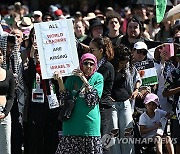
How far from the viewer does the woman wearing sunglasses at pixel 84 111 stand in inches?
317

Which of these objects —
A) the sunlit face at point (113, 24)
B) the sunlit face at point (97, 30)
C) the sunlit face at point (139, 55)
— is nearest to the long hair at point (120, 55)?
the sunlit face at point (139, 55)

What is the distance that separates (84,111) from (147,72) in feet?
6.34

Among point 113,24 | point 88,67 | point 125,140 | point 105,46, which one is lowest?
point 125,140

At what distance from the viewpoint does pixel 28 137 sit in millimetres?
9398

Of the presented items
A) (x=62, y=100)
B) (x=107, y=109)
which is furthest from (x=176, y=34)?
(x=62, y=100)

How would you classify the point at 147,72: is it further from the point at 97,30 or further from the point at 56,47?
the point at 56,47

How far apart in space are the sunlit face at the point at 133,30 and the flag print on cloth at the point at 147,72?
86cm

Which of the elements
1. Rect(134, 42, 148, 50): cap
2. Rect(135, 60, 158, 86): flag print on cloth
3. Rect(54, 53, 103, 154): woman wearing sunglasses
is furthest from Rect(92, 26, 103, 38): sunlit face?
Rect(54, 53, 103, 154): woman wearing sunglasses

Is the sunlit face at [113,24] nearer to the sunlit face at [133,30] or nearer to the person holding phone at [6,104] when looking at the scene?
the sunlit face at [133,30]

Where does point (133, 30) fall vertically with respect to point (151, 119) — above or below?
above

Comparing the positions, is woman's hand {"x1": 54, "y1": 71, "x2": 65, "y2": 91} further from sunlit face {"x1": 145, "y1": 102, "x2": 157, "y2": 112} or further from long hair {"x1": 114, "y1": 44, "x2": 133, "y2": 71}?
sunlit face {"x1": 145, "y1": 102, "x2": 157, "y2": 112}

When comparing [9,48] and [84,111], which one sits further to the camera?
[9,48]

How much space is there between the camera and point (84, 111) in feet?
26.5

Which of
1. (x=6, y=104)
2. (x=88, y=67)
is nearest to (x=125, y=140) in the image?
(x=88, y=67)
